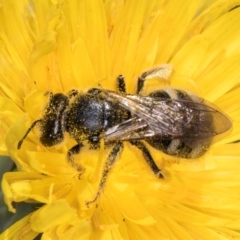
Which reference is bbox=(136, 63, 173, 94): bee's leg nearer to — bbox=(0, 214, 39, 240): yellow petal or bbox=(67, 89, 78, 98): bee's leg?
bbox=(67, 89, 78, 98): bee's leg

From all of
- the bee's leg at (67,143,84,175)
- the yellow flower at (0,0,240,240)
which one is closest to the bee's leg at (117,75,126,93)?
the yellow flower at (0,0,240,240)

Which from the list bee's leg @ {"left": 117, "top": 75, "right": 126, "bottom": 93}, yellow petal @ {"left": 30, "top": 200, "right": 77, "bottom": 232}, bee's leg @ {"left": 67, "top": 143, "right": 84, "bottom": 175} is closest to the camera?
yellow petal @ {"left": 30, "top": 200, "right": 77, "bottom": 232}

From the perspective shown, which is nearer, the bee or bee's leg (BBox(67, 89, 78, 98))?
the bee

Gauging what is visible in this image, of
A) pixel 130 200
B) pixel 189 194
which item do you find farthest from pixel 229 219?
pixel 130 200

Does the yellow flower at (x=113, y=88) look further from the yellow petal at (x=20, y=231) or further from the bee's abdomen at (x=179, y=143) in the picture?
the bee's abdomen at (x=179, y=143)

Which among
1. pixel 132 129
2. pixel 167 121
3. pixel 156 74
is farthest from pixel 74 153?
pixel 156 74

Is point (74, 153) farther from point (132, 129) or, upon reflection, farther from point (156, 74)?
point (156, 74)
